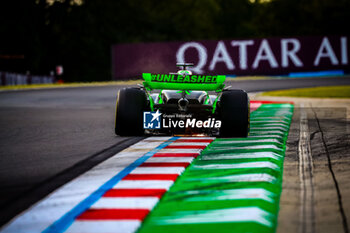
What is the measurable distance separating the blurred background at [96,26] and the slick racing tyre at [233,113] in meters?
37.4

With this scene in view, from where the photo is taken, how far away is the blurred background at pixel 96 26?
51875 millimetres

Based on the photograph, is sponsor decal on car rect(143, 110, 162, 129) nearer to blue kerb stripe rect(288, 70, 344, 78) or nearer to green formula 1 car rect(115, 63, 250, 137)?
green formula 1 car rect(115, 63, 250, 137)

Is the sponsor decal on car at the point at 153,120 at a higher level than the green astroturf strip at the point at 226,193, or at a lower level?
higher

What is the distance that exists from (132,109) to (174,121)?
0.69 meters

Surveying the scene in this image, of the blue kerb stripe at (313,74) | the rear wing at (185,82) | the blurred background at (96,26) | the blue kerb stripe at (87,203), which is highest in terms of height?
the blurred background at (96,26)

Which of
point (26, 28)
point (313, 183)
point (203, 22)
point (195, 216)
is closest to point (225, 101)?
point (313, 183)

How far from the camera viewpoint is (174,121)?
9125 mm

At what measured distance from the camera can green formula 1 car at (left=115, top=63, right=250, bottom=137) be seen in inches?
361

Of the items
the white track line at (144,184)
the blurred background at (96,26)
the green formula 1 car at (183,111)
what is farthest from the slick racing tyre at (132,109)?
the blurred background at (96,26)

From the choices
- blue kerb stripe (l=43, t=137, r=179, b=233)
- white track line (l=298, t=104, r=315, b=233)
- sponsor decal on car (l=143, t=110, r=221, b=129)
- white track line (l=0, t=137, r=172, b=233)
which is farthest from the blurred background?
blue kerb stripe (l=43, t=137, r=179, b=233)

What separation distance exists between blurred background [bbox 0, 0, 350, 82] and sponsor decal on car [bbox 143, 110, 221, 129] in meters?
37.2

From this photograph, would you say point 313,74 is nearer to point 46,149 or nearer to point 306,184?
point 46,149

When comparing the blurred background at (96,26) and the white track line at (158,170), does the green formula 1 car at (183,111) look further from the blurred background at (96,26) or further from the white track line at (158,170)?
the blurred background at (96,26)

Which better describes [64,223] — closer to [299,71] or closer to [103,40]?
[299,71]
